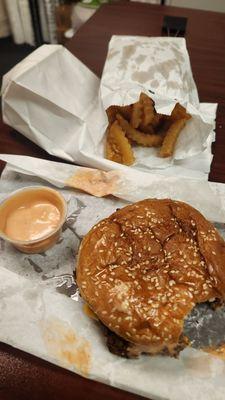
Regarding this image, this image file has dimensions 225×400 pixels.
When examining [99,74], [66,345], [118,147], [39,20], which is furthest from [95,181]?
[39,20]

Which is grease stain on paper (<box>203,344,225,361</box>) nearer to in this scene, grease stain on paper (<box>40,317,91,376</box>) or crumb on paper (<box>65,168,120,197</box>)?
grease stain on paper (<box>40,317,91,376</box>)

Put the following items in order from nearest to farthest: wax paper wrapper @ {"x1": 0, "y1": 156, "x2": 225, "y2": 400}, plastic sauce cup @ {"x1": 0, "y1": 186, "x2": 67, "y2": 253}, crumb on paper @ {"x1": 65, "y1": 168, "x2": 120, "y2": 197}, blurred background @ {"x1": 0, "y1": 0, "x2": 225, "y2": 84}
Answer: wax paper wrapper @ {"x1": 0, "y1": 156, "x2": 225, "y2": 400} → plastic sauce cup @ {"x1": 0, "y1": 186, "x2": 67, "y2": 253} → crumb on paper @ {"x1": 65, "y1": 168, "x2": 120, "y2": 197} → blurred background @ {"x1": 0, "y1": 0, "x2": 225, "y2": 84}

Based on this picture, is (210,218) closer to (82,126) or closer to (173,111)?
(173,111)

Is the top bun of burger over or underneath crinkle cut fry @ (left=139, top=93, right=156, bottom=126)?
underneath

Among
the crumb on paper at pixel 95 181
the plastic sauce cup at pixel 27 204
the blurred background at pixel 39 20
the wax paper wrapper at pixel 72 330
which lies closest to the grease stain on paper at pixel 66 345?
the wax paper wrapper at pixel 72 330

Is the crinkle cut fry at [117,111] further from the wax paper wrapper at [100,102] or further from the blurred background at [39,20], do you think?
the blurred background at [39,20]

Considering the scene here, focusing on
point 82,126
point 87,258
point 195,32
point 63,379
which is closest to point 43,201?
point 87,258

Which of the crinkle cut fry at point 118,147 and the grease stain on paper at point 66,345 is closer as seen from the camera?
the grease stain on paper at point 66,345

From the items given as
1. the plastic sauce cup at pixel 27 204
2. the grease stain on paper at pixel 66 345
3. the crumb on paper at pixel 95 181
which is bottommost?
the grease stain on paper at pixel 66 345

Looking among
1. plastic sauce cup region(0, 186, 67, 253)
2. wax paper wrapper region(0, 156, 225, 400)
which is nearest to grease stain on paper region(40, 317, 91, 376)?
wax paper wrapper region(0, 156, 225, 400)
